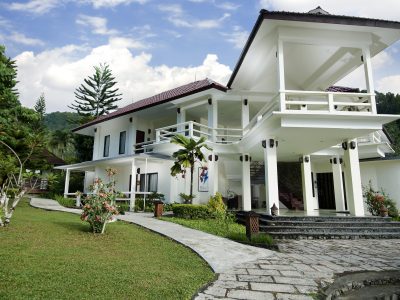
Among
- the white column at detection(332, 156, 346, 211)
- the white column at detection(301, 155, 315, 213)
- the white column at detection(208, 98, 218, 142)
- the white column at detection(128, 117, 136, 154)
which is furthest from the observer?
the white column at detection(128, 117, 136, 154)

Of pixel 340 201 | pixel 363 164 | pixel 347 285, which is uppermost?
pixel 363 164

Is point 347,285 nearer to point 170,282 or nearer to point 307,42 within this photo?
point 170,282

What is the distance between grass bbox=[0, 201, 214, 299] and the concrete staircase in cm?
407

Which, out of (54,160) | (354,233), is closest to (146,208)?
(354,233)

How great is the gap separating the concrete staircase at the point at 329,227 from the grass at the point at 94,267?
4.07m

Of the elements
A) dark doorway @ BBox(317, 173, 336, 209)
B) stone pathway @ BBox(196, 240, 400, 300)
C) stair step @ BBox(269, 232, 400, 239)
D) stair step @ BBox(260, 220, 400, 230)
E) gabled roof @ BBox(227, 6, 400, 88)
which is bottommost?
stone pathway @ BBox(196, 240, 400, 300)

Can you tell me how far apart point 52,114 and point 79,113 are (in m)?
43.3

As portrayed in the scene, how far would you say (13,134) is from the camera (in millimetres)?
15992

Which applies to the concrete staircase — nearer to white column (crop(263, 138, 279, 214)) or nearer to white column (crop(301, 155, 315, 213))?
white column (crop(263, 138, 279, 214))

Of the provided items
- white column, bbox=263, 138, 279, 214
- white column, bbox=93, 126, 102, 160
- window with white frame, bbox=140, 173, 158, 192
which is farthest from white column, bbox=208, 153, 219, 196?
white column, bbox=93, 126, 102, 160

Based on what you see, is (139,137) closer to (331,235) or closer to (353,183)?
(353,183)

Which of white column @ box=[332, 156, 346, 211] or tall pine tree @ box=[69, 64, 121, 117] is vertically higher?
tall pine tree @ box=[69, 64, 121, 117]

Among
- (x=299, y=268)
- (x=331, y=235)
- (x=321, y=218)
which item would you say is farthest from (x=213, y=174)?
(x=299, y=268)

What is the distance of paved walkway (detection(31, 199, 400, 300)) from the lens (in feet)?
12.6
